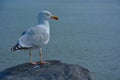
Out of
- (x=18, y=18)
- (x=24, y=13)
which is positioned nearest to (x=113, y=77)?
(x=18, y=18)

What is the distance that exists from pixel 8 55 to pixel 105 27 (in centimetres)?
687

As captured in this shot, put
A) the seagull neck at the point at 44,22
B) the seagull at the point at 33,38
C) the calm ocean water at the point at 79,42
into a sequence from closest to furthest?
the seagull at the point at 33,38, the seagull neck at the point at 44,22, the calm ocean water at the point at 79,42

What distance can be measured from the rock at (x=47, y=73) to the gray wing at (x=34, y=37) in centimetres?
37

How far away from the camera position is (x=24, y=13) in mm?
23375

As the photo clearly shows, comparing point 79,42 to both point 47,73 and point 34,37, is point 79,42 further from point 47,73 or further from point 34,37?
point 47,73

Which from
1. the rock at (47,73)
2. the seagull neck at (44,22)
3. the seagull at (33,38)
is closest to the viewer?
the rock at (47,73)

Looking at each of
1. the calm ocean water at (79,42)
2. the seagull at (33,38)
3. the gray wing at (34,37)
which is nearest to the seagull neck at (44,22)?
the seagull at (33,38)

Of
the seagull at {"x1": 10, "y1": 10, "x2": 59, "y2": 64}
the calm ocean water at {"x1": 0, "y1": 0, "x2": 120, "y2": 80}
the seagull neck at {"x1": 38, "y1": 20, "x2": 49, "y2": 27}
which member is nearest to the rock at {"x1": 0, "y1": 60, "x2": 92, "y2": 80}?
the seagull at {"x1": 10, "y1": 10, "x2": 59, "y2": 64}

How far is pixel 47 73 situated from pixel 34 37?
0.85 metres

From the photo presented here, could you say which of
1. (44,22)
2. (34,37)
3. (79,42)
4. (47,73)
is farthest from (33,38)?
(79,42)

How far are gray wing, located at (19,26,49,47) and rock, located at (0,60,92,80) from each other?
371 millimetres

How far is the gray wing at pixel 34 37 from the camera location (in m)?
6.59

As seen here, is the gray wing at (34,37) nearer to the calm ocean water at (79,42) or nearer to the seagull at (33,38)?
the seagull at (33,38)

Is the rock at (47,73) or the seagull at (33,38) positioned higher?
the seagull at (33,38)
